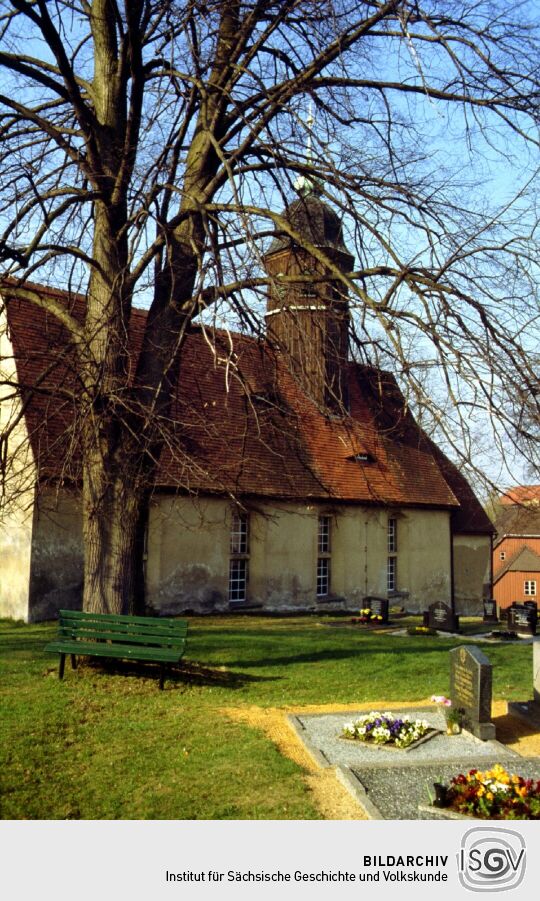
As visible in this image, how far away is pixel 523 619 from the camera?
70.0ft

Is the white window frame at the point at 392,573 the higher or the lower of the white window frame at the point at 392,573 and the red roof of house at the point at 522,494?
the lower

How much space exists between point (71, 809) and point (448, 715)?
193 inches

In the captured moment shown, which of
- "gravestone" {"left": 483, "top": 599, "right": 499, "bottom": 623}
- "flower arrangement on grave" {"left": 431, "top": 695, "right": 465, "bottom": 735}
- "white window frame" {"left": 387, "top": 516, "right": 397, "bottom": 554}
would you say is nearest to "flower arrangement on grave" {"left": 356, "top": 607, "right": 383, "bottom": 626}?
"white window frame" {"left": 387, "top": 516, "right": 397, "bottom": 554}

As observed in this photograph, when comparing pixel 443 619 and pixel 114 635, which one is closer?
pixel 114 635

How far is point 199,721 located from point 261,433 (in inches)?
191

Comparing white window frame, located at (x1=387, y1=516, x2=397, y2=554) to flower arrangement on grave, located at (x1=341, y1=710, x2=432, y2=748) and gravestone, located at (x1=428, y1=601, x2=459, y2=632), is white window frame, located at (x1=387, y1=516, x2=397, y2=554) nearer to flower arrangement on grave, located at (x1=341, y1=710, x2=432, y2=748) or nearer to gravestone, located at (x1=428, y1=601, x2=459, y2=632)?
gravestone, located at (x1=428, y1=601, x2=459, y2=632)

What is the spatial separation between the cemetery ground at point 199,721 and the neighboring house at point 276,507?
2672 millimetres

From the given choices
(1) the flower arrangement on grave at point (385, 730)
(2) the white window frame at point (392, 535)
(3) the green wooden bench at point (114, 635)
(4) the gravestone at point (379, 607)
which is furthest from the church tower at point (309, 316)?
(2) the white window frame at point (392, 535)

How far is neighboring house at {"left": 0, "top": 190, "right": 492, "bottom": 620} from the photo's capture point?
12.4m

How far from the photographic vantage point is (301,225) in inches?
449

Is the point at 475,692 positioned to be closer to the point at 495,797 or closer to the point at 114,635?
the point at 495,797

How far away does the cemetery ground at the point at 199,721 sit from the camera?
6.24 m

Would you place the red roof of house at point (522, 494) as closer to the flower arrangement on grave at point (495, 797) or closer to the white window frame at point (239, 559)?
the flower arrangement on grave at point (495, 797)

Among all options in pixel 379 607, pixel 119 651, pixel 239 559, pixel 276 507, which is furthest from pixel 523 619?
pixel 119 651
